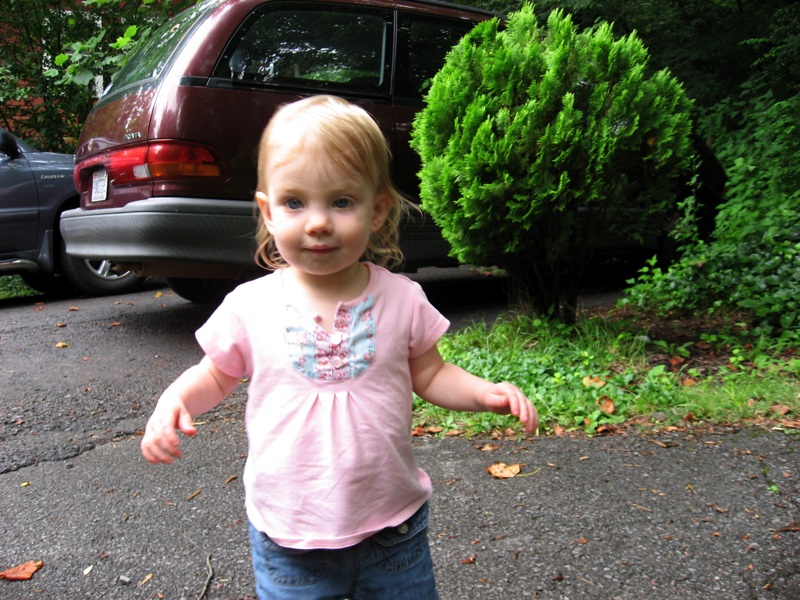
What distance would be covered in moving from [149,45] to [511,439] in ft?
12.7

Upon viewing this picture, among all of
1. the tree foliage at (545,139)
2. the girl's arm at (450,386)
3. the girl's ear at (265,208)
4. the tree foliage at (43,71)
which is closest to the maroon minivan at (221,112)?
the tree foliage at (545,139)

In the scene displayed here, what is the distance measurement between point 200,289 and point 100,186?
64.2 inches

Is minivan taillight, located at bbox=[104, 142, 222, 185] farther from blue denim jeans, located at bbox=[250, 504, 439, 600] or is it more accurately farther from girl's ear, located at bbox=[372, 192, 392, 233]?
blue denim jeans, located at bbox=[250, 504, 439, 600]

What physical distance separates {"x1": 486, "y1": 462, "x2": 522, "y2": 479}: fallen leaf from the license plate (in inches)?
127

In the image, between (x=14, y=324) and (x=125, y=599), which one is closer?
(x=125, y=599)

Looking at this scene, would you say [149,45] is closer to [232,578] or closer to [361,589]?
[232,578]

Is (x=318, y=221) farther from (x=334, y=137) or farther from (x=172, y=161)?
(x=172, y=161)

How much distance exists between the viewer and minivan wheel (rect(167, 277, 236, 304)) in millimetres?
6223

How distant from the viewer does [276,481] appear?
57.5 inches

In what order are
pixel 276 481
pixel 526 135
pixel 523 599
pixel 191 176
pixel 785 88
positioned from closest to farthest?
pixel 276 481, pixel 523 599, pixel 526 135, pixel 191 176, pixel 785 88

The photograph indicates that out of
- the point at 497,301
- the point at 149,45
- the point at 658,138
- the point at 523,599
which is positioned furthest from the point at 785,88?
the point at 523,599

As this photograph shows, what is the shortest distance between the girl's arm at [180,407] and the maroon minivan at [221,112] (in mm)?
2978

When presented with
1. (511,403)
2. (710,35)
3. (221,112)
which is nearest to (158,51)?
(221,112)

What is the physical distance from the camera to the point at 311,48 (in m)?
4.94
